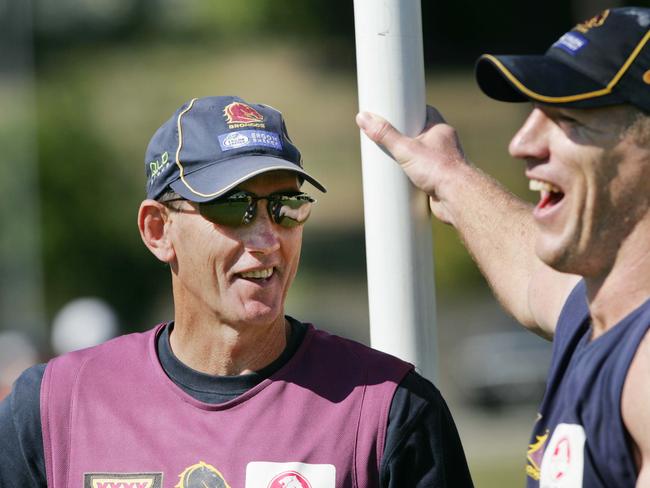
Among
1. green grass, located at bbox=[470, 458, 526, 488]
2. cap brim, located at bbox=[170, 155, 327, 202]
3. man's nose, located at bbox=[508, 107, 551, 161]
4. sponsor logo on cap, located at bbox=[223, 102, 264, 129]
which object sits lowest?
green grass, located at bbox=[470, 458, 526, 488]

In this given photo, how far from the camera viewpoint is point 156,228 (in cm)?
358

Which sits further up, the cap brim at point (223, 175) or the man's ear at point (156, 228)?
the cap brim at point (223, 175)

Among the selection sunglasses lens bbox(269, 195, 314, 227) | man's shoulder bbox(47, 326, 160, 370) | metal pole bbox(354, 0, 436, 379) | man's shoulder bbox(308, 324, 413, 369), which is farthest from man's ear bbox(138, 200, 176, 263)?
metal pole bbox(354, 0, 436, 379)

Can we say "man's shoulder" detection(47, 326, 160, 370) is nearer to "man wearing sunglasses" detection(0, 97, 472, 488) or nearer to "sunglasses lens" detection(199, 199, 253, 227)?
"man wearing sunglasses" detection(0, 97, 472, 488)

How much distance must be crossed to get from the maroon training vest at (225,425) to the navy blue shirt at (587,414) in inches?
16.5

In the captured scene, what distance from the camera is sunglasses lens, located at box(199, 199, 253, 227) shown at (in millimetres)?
3363

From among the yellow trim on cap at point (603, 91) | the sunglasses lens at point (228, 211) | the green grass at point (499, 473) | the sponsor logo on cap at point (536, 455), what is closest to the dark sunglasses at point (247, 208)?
the sunglasses lens at point (228, 211)

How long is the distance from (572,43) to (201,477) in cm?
146

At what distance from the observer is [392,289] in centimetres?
363

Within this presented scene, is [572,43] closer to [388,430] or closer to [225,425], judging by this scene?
[388,430]

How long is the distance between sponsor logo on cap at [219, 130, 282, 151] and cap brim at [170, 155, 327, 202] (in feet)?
0.13

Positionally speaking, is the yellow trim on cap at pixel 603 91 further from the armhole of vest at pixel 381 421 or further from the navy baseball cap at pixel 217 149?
the armhole of vest at pixel 381 421

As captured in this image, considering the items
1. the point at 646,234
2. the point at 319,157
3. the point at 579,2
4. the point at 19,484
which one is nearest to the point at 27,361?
the point at 19,484

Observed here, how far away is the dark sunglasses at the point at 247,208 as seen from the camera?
132 inches
